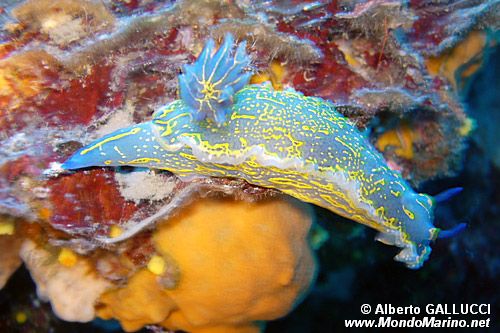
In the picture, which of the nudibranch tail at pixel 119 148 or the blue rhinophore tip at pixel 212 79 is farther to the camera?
the nudibranch tail at pixel 119 148

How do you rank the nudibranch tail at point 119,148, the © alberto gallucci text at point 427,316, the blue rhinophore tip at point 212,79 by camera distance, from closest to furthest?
the blue rhinophore tip at point 212,79, the nudibranch tail at point 119,148, the © alberto gallucci text at point 427,316

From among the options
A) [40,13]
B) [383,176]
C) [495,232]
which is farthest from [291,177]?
[495,232]

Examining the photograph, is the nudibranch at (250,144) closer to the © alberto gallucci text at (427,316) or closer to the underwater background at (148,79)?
the underwater background at (148,79)

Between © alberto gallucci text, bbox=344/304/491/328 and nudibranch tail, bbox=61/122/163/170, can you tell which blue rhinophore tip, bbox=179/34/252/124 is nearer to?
nudibranch tail, bbox=61/122/163/170

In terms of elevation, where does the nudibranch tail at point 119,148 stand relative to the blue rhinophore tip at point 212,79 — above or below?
below

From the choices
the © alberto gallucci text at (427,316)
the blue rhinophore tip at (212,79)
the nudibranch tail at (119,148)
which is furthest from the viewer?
the © alberto gallucci text at (427,316)

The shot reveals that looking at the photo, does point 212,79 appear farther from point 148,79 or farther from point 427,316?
point 427,316

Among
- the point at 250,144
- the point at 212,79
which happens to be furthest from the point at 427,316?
the point at 212,79

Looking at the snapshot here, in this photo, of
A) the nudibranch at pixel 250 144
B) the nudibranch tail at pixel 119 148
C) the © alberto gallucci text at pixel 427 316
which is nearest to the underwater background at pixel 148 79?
the nudibranch tail at pixel 119 148

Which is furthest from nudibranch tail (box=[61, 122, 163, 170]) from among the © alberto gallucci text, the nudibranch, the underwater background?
the © alberto gallucci text
